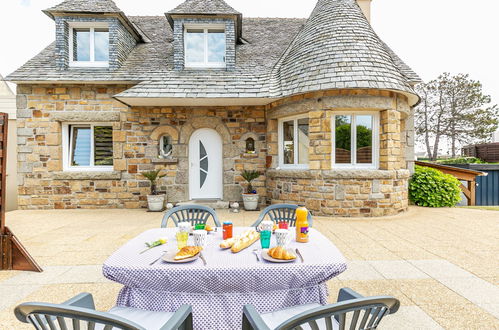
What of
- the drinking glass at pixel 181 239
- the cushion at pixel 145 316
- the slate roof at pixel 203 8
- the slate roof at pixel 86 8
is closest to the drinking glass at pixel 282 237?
the drinking glass at pixel 181 239

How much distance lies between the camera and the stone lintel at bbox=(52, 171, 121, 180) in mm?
7598

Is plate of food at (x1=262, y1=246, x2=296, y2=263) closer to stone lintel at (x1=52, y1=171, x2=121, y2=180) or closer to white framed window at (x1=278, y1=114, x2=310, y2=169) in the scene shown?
white framed window at (x1=278, y1=114, x2=310, y2=169)

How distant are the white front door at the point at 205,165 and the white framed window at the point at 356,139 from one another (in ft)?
11.4

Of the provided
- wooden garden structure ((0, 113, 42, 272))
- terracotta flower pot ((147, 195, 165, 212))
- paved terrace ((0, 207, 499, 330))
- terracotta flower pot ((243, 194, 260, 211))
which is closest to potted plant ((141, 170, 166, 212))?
terracotta flower pot ((147, 195, 165, 212))

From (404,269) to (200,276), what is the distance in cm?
302

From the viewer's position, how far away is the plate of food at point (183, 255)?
5.79ft

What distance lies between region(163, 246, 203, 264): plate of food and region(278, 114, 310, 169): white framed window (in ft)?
18.3

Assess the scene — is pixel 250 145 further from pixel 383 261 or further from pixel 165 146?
pixel 383 261

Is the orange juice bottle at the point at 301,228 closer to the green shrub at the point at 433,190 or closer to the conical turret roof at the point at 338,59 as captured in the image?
the conical turret roof at the point at 338,59

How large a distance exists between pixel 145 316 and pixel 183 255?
1.55 feet

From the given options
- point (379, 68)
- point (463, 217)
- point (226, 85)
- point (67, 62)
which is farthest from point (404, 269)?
point (67, 62)

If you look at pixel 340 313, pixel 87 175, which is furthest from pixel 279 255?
pixel 87 175

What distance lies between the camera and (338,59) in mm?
6637

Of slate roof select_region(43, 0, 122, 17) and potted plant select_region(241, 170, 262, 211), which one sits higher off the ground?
slate roof select_region(43, 0, 122, 17)
